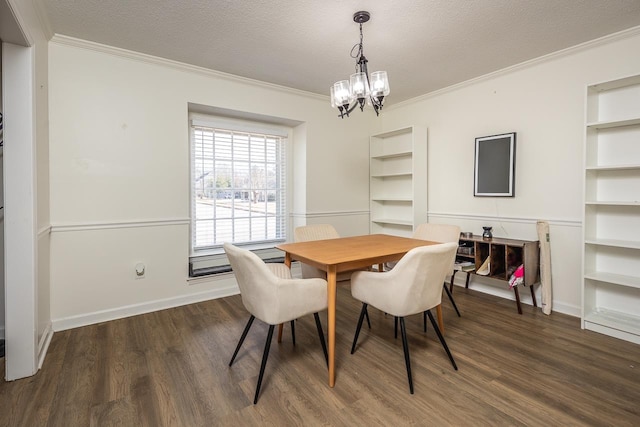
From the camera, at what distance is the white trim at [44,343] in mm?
2096

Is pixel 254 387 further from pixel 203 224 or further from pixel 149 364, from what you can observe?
pixel 203 224

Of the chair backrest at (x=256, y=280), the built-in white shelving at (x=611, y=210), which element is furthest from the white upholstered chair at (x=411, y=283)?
the built-in white shelving at (x=611, y=210)

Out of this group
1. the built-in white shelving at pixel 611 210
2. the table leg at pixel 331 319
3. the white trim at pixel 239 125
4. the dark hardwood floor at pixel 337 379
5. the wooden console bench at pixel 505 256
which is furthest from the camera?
the white trim at pixel 239 125

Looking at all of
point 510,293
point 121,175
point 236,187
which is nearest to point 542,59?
point 510,293

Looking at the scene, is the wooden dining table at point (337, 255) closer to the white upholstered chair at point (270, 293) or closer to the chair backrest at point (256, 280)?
the white upholstered chair at point (270, 293)

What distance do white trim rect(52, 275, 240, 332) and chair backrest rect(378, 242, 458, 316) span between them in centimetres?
222

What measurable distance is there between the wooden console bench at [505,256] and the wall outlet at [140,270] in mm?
3190

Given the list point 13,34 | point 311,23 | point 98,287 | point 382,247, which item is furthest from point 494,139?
point 98,287

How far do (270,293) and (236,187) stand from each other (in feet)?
7.76

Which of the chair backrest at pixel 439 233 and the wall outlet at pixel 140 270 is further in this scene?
the wall outlet at pixel 140 270

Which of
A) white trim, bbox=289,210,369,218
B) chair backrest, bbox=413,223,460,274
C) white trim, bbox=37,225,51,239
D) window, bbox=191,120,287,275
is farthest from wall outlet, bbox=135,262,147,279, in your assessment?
chair backrest, bbox=413,223,460,274

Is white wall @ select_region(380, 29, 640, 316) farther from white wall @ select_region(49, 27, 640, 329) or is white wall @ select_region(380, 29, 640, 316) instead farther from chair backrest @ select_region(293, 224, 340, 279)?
chair backrest @ select_region(293, 224, 340, 279)

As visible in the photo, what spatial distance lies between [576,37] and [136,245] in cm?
426

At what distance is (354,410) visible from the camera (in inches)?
64.2
